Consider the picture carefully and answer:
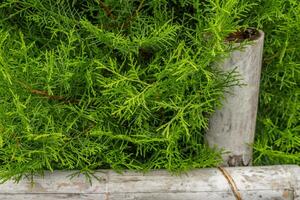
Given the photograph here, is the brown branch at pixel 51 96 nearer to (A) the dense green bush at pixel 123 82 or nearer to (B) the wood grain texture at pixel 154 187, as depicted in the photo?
(A) the dense green bush at pixel 123 82

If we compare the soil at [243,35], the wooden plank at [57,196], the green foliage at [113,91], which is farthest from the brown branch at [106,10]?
the wooden plank at [57,196]

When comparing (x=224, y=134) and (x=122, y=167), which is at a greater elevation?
(x=224, y=134)

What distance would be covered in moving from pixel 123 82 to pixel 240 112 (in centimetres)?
53

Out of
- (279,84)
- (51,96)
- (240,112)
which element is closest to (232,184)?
(240,112)

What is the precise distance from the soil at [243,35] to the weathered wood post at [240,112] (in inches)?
0.8

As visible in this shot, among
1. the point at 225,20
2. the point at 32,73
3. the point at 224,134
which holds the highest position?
the point at 225,20

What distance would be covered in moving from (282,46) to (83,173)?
40.2 inches

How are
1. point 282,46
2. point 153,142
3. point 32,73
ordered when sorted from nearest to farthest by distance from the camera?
point 32,73, point 153,142, point 282,46

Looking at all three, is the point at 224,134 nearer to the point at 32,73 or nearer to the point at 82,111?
the point at 82,111

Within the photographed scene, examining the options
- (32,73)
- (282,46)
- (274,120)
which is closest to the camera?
(32,73)

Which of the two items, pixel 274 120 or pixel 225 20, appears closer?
pixel 225 20

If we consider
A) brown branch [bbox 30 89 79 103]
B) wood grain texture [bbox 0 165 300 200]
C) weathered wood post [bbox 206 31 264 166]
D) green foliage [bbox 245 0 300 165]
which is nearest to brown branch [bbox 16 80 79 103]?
brown branch [bbox 30 89 79 103]

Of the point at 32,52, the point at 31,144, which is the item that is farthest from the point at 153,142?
the point at 32,52

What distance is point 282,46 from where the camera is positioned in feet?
7.95
